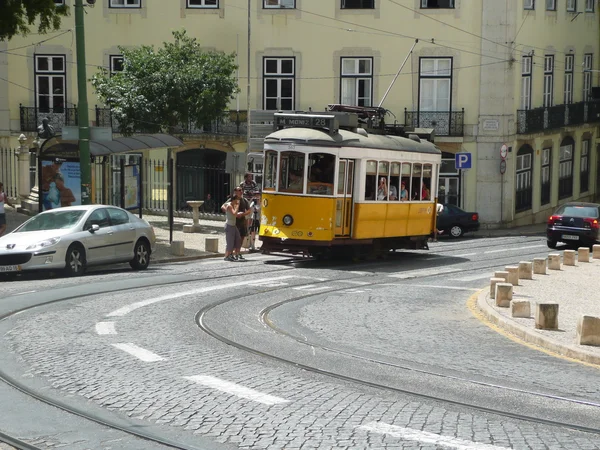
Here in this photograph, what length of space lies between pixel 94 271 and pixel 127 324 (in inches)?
A: 352

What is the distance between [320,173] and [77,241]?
19.2 ft

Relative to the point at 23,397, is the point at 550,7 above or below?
above

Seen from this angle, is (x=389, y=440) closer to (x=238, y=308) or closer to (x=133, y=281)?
(x=238, y=308)

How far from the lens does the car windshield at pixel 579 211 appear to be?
35781 mm

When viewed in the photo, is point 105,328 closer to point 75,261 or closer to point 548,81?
point 75,261

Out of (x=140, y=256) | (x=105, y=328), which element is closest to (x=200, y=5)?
(x=140, y=256)

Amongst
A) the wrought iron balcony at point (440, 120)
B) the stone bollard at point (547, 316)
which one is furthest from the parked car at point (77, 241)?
the wrought iron balcony at point (440, 120)

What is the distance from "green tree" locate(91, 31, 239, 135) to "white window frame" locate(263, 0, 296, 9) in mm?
8290

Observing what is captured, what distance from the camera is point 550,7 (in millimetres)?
48875

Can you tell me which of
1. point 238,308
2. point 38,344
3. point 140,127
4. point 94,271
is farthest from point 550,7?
point 38,344

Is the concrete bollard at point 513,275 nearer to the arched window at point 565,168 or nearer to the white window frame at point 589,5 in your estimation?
the arched window at point 565,168

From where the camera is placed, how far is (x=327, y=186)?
83.9ft

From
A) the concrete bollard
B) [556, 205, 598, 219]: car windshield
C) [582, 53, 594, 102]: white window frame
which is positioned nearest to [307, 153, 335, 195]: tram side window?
the concrete bollard

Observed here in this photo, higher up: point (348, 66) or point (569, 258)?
point (348, 66)
